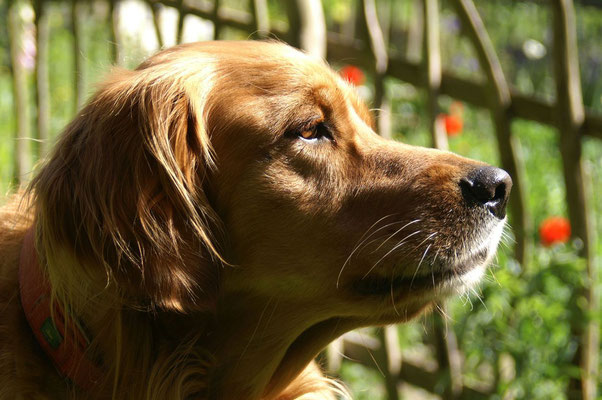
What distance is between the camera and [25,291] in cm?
217

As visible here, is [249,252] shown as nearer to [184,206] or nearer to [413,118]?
[184,206]

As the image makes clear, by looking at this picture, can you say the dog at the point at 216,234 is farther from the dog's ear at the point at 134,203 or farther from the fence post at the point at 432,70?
the fence post at the point at 432,70

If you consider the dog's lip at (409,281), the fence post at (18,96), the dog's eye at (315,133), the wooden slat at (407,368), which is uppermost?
the dog's eye at (315,133)

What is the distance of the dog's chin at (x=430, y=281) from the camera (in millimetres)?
2162

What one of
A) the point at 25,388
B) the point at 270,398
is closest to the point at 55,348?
the point at 25,388

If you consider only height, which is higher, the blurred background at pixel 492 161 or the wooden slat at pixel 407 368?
the blurred background at pixel 492 161

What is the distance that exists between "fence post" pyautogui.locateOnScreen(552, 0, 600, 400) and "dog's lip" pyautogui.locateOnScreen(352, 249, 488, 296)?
1.13 m

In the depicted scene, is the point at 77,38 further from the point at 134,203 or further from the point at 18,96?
the point at 134,203

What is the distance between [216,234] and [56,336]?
0.52m

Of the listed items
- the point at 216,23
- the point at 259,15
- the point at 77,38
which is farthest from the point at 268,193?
the point at 77,38

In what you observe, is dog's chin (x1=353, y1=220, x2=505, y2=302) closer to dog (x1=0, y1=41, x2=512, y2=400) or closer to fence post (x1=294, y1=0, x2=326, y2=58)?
dog (x1=0, y1=41, x2=512, y2=400)

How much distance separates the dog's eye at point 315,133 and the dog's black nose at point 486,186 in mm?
427

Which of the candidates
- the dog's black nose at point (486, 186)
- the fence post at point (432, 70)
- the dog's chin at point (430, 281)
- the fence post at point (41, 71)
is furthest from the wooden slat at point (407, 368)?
the fence post at point (41, 71)

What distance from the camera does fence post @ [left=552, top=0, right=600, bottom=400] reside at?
305cm
